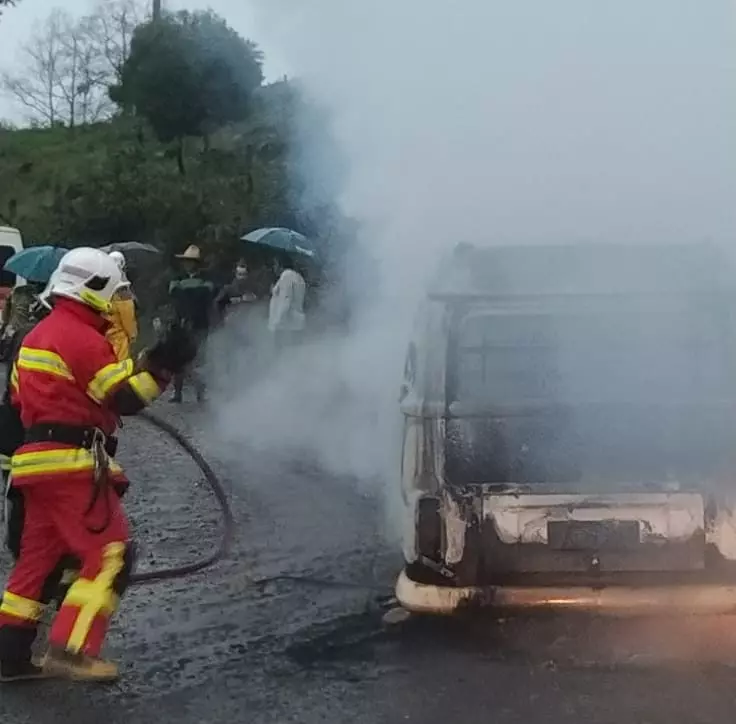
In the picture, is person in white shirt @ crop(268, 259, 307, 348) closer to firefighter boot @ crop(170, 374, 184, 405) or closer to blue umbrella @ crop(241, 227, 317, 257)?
firefighter boot @ crop(170, 374, 184, 405)

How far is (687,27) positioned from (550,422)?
358 centimetres

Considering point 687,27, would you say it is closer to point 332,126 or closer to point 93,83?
point 332,126

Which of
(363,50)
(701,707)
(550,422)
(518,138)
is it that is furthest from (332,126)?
(701,707)

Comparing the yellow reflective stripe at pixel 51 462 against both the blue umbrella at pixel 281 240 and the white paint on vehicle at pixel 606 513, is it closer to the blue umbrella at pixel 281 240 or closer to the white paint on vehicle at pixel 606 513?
the white paint on vehicle at pixel 606 513

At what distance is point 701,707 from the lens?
4195 mm

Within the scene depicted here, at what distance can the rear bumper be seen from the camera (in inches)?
179

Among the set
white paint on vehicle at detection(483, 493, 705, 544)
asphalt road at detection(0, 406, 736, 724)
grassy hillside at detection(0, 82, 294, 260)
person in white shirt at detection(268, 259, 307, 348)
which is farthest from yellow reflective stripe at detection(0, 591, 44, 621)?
grassy hillside at detection(0, 82, 294, 260)

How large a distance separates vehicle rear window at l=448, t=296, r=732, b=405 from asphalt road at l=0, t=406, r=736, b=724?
3.08 ft

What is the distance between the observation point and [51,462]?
14.5 feet

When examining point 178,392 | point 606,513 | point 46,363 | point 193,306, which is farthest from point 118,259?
point 178,392

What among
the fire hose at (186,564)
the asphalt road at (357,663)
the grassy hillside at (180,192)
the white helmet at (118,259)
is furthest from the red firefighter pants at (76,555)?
the grassy hillside at (180,192)

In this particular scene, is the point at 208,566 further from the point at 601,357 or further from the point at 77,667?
the point at 601,357

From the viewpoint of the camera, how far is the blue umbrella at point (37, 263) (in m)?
12.4

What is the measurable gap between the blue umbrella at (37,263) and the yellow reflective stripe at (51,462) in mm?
7687
